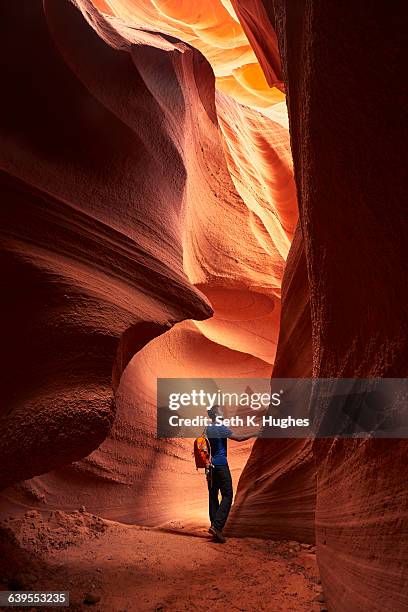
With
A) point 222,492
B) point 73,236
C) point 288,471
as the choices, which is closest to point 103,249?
point 73,236

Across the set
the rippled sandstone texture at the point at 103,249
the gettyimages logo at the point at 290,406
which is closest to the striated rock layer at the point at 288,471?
the gettyimages logo at the point at 290,406

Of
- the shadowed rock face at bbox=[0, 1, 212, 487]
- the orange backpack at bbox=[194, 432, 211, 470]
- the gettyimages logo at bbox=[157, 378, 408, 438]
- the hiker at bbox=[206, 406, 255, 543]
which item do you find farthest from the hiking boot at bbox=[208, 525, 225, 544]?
the shadowed rock face at bbox=[0, 1, 212, 487]

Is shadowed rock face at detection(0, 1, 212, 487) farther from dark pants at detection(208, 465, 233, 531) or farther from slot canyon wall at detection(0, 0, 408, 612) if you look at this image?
dark pants at detection(208, 465, 233, 531)

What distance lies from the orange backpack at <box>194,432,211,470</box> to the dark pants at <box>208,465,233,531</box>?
0.07 meters

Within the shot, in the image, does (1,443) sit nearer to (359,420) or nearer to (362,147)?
(359,420)

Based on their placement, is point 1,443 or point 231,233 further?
point 231,233

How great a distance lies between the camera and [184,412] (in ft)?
16.1

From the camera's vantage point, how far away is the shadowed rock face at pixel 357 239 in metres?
1.55

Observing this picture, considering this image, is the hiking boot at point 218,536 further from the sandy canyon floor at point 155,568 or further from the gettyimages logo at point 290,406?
the gettyimages logo at point 290,406

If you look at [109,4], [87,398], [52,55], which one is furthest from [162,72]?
[109,4]

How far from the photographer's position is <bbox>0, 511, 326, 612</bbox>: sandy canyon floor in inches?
92.9

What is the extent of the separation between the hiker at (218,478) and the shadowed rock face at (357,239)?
1222 millimetres

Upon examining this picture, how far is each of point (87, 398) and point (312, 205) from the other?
129 centimetres

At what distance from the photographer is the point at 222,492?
3574 millimetres
